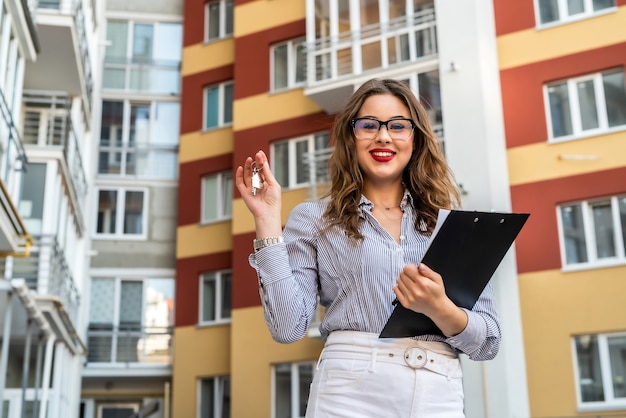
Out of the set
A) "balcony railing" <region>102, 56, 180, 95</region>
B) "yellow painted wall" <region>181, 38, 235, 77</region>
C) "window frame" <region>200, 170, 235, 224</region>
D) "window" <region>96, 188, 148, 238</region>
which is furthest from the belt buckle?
"balcony railing" <region>102, 56, 180, 95</region>

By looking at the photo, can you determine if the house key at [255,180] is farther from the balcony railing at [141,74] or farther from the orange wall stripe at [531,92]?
the balcony railing at [141,74]

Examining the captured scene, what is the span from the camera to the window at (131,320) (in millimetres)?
22625

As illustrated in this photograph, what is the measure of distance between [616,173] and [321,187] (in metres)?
5.95

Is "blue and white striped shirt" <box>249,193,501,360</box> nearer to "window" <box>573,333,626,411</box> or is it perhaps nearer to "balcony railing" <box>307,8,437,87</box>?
"window" <box>573,333,626,411</box>

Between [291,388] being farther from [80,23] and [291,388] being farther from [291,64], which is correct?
[80,23]

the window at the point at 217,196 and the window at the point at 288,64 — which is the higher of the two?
the window at the point at 288,64

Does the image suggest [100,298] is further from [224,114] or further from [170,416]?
[224,114]

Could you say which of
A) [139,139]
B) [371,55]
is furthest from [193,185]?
[371,55]

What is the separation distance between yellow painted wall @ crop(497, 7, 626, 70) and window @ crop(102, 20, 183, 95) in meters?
9.91

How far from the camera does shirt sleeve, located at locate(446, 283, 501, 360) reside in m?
2.36

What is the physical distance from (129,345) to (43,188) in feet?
23.4

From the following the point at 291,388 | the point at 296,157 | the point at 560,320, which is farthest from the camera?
the point at 296,157

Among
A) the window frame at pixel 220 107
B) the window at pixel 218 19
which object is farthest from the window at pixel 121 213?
the window at pixel 218 19

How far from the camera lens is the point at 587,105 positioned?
1711cm
